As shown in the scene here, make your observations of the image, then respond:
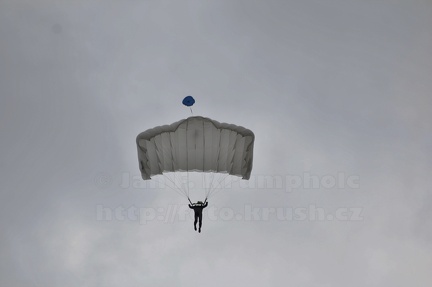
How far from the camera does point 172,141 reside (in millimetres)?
30297

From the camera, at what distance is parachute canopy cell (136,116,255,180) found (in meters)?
30.0

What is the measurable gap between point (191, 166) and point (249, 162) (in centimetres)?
313

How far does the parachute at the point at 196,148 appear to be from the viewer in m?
30.0

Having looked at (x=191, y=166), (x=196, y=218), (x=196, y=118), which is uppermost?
(x=196, y=118)

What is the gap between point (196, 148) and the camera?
30.5 m

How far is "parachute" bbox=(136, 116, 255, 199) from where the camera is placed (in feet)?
98.4

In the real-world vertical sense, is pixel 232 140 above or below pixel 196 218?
above

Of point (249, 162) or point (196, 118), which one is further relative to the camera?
point (249, 162)

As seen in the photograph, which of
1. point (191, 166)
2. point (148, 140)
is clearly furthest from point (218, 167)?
point (148, 140)

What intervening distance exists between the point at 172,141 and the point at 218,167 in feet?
9.47

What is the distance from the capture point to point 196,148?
30531 millimetres

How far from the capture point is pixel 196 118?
2969 centimetres

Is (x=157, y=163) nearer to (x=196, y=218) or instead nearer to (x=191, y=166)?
(x=191, y=166)

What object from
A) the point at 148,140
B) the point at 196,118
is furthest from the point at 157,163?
the point at 196,118
